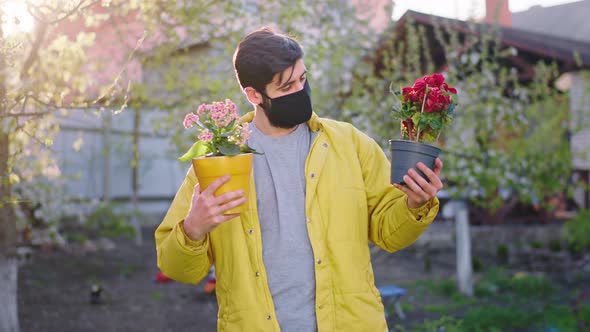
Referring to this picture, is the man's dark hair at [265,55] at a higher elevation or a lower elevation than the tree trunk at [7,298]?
higher

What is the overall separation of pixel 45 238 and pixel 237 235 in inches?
306

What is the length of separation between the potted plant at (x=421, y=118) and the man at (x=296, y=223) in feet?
0.20

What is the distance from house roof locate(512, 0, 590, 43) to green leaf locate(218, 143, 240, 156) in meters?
24.5

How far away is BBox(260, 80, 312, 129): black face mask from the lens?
219 centimetres

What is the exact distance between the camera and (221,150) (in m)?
1.87

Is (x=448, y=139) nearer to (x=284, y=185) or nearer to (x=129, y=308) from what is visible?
(x=129, y=308)

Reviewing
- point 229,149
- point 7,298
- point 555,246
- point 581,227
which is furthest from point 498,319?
point 555,246

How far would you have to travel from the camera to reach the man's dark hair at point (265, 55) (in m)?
2.09

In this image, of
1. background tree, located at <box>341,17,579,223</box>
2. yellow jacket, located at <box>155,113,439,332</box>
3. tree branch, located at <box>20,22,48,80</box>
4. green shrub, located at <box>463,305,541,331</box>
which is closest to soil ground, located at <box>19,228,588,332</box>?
green shrub, located at <box>463,305,541,331</box>

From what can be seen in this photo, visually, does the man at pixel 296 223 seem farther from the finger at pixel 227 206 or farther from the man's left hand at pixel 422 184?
the finger at pixel 227 206

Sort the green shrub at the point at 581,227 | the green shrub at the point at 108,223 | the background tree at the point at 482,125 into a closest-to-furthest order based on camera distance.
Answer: the background tree at the point at 482,125
the green shrub at the point at 581,227
the green shrub at the point at 108,223

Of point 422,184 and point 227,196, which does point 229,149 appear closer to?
point 227,196

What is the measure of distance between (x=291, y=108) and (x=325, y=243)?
1.66 feet

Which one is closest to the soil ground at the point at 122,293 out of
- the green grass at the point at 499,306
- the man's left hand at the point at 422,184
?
the green grass at the point at 499,306
